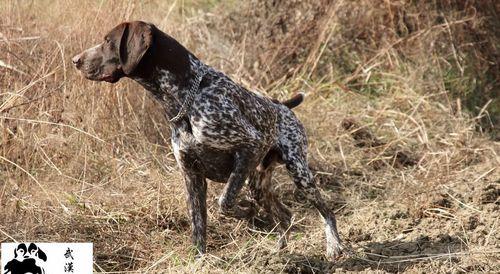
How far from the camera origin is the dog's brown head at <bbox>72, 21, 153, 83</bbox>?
5211mm

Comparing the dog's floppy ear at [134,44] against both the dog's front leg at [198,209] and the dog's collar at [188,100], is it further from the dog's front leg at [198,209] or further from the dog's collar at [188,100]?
the dog's front leg at [198,209]

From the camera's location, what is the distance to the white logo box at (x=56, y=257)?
520 centimetres

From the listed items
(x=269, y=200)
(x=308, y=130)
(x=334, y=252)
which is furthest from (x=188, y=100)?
(x=308, y=130)

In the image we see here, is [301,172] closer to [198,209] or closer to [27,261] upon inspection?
[198,209]

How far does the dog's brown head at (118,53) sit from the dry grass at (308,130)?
2.79 ft

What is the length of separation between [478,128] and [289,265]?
13.6 ft

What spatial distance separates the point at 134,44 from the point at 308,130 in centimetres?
341

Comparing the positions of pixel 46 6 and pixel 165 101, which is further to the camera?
pixel 46 6

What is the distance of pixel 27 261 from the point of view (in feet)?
17.4

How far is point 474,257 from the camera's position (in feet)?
18.3

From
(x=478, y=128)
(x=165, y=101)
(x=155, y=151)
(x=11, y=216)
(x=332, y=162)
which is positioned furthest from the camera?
(x=478, y=128)

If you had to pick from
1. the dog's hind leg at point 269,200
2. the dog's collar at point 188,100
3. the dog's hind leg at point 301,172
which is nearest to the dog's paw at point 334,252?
the dog's hind leg at point 301,172

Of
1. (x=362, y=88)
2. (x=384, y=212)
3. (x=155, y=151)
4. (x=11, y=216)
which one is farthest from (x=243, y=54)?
(x=11, y=216)

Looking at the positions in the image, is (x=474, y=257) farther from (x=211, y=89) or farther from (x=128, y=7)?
(x=128, y=7)
